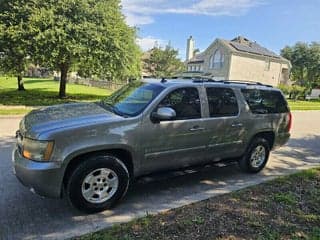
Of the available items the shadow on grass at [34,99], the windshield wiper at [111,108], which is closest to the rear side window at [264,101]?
the windshield wiper at [111,108]

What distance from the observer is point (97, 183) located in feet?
13.9

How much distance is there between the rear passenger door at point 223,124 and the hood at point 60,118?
5.68 ft

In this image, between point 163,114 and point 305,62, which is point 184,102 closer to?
point 163,114

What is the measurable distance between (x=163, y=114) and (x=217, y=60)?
44.0 metres

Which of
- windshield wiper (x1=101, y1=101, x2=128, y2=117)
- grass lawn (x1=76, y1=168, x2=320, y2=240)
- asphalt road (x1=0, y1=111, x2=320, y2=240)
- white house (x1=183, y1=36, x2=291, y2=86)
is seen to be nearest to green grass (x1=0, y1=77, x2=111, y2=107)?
windshield wiper (x1=101, y1=101, x2=128, y2=117)

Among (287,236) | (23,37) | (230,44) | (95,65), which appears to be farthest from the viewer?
(230,44)

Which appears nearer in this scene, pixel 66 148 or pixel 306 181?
pixel 66 148

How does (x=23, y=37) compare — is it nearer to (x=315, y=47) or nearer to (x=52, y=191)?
(x=52, y=191)

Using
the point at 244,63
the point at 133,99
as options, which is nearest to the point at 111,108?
the point at 133,99

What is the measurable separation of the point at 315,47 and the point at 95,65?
5187cm

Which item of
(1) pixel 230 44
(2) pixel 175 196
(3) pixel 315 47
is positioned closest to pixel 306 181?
(2) pixel 175 196

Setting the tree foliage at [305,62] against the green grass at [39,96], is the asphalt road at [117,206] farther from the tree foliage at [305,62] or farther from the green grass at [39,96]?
the tree foliage at [305,62]

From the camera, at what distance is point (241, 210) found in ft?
14.7

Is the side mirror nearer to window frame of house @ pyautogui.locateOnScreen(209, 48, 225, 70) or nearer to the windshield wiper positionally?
the windshield wiper
